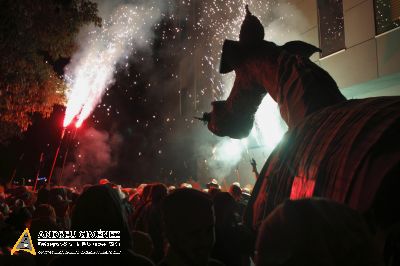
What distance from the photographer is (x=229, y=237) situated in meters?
4.42


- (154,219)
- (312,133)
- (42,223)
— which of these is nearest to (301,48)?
(312,133)

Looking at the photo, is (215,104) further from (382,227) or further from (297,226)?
(297,226)

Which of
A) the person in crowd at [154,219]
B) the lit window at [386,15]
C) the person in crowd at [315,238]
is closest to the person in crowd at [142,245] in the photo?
the person in crowd at [154,219]

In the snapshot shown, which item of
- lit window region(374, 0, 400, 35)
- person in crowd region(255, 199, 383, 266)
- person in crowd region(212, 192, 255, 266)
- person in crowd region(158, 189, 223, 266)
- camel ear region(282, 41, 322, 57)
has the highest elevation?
lit window region(374, 0, 400, 35)

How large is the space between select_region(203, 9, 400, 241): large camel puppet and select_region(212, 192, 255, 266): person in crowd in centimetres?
109

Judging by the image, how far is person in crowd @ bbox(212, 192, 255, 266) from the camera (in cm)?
433

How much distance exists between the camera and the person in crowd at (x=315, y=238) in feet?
3.42

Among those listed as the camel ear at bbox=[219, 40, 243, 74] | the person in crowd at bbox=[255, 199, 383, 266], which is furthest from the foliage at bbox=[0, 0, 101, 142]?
the person in crowd at bbox=[255, 199, 383, 266]

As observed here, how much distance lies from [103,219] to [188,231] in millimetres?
637

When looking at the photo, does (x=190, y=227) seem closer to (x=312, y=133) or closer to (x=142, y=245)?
(x=312, y=133)

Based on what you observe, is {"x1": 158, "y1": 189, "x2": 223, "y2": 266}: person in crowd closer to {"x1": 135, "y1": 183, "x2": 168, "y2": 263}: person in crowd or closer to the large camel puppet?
the large camel puppet

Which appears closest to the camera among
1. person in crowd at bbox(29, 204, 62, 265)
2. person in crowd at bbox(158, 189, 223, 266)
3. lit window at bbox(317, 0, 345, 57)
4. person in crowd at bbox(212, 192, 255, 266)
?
person in crowd at bbox(158, 189, 223, 266)

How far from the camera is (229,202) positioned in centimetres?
459

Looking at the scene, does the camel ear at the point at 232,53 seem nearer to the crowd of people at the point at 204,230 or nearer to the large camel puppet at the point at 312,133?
the large camel puppet at the point at 312,133
